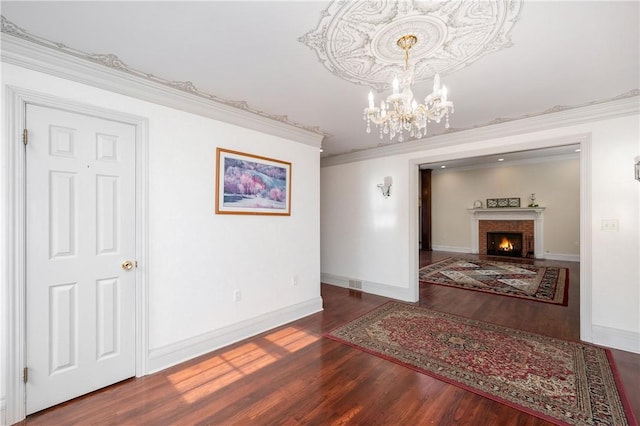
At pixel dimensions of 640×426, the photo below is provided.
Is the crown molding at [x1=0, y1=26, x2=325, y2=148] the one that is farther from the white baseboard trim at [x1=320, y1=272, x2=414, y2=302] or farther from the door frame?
the white baseboard trim at [x1=320, y1=272, x2=414, y2=302]

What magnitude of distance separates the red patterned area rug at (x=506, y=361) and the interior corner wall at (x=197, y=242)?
1039 mm

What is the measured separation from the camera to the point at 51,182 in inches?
80.0

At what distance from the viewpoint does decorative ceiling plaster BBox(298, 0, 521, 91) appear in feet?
5.30

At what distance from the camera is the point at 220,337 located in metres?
2.96

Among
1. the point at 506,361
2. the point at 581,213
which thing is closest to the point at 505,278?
the point at 581,213

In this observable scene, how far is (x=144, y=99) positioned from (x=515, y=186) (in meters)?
9.75

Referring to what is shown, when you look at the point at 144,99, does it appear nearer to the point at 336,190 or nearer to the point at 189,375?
the point at 189,375

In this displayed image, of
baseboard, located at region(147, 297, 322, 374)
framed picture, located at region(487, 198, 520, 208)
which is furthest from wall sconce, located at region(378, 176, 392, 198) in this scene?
framed picture, located at region(487, 198, 520, 208)

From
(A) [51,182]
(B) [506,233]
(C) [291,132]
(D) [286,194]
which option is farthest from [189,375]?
(B) [506,233]

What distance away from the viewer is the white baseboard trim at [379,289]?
178 inches

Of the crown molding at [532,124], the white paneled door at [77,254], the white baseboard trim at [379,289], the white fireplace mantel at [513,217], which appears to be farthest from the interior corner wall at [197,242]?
the white fireplace mantel at [513,217]

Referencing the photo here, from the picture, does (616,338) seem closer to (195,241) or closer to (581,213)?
(581,213)

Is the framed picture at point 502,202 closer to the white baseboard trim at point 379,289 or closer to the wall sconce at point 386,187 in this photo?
the wall sconce at point 386,187

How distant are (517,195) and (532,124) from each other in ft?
20.7
